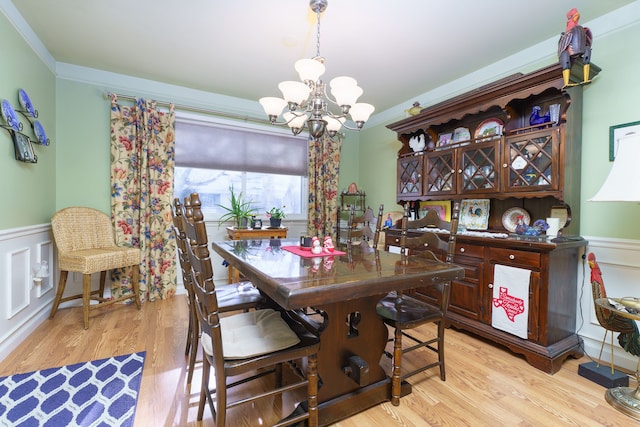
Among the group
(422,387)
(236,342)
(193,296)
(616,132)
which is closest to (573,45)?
(616,132)

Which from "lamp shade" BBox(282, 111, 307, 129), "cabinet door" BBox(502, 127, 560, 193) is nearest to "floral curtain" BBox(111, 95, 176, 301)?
"lamp shade" BBox(282, 111, 307, 129)

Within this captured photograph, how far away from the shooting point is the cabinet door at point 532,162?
2.08 m

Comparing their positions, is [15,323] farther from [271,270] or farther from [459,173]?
[459,173]

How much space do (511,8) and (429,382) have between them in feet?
8.17

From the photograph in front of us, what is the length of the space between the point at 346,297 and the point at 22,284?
2626mm

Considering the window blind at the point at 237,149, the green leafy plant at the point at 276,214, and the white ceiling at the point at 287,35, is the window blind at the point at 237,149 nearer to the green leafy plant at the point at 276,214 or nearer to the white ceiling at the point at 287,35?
the green leafy plant at the point at 276,214

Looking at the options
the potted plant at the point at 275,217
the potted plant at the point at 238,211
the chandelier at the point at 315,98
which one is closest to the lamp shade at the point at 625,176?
A: the chandelier at the point at 315,98

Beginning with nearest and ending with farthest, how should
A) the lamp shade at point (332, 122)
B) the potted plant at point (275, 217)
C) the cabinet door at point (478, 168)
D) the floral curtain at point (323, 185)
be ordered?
the lamp shade at point (332, 122) < the cabinet door at point (478, 168) < the potted plant at point (275, 217) < the floral curtain at point (323, 185)

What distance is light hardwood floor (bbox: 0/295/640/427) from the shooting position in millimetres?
1464

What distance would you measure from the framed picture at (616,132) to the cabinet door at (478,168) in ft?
2.19

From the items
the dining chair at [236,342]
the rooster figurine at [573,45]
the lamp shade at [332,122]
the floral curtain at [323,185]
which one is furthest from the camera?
the floral curtain at [323,185]

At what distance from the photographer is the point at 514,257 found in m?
2.10

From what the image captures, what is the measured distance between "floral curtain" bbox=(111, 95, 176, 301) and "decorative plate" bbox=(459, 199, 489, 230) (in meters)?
3.12

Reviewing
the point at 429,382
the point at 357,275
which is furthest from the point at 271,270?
the point at 429,382
